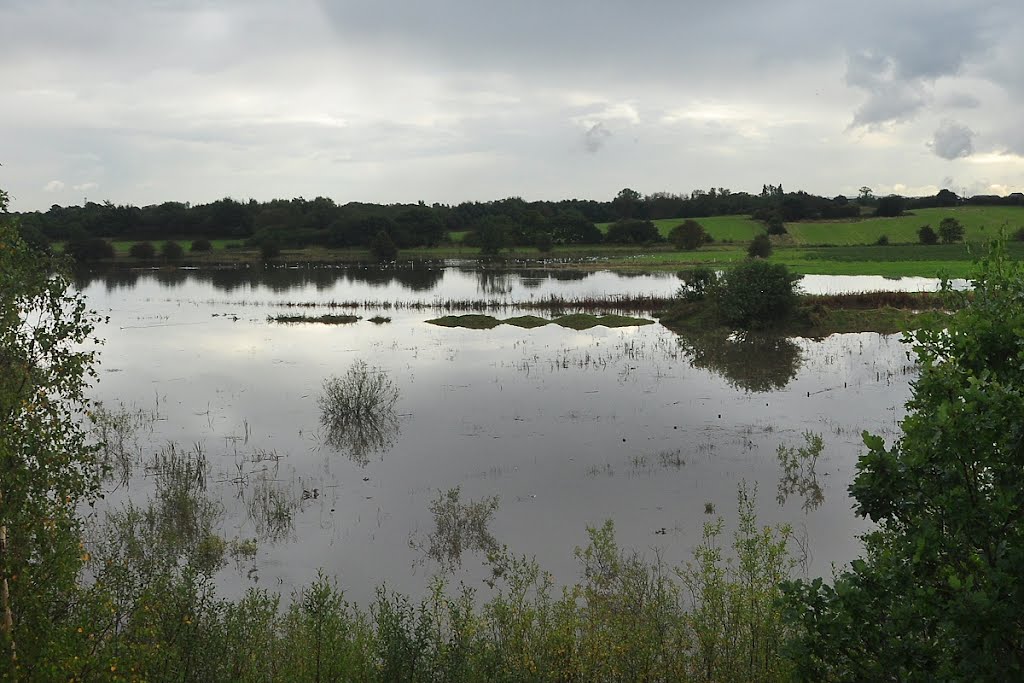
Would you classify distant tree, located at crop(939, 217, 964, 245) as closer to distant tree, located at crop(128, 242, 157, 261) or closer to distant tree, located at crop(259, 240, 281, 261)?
distant tree, located at crop(259, 240, 281, 261)

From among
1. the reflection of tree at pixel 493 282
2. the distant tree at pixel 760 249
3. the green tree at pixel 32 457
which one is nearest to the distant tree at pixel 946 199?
the distant tree at pixel 760 249

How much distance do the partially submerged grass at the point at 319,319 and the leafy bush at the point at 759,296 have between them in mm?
21468

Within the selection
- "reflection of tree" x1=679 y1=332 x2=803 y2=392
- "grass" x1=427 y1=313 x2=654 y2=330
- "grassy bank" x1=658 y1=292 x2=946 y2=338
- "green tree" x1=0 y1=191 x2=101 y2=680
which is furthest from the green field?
"green tree" x1=0 y1=191 x2=101 y2=680

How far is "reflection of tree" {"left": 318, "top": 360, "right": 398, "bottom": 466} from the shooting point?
2233 centimetres

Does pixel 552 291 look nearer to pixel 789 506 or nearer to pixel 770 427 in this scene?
pixel 770 427

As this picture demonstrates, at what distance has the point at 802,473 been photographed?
19.5m

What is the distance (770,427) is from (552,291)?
43.0 m

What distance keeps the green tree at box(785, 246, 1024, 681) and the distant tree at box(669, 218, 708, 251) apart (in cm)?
11271

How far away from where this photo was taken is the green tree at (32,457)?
819 cm

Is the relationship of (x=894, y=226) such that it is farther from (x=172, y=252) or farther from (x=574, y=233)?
(x=172, y=252)

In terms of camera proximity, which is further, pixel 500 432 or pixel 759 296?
pixel 759 296

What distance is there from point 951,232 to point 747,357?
87081mm

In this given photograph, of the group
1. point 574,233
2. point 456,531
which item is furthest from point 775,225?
point 456,531

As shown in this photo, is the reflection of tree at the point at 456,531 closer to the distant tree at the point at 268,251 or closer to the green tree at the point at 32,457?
the green tree at the point at 32,457
